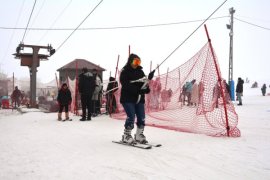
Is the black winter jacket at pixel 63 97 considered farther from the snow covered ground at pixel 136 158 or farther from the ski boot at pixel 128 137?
the ski boot at pixel 128 137

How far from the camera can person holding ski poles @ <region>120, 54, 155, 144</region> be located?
661cm

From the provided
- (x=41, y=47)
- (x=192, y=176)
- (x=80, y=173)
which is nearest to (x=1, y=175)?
(x=80, y=173)

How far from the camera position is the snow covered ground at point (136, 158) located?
4395 mm

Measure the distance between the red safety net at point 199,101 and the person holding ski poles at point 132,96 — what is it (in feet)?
6.13

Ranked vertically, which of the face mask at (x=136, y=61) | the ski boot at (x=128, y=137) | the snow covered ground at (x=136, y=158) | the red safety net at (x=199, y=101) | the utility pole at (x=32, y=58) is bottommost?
the snow covered ground at (x=136, y=158)

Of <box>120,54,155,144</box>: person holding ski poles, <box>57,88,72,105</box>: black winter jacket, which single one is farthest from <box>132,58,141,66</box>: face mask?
<box>57,88,72,105</box>: black winter jacket

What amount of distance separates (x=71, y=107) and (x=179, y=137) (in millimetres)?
10216

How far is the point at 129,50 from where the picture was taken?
12273 mm

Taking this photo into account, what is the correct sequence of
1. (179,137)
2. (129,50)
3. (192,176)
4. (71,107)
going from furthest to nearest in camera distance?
(71,107)
(129,50)
(179,137)
(192,176)

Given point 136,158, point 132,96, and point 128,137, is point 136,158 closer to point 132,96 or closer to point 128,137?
point 128,137

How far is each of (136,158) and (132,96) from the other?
155cm

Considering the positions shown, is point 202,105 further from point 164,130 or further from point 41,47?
point 41,47

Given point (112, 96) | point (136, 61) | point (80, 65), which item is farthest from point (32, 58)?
point (136, 61)

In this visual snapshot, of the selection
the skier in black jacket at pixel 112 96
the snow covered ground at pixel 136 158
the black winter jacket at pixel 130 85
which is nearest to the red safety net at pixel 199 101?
the snow covered ground at pixel 136 158
